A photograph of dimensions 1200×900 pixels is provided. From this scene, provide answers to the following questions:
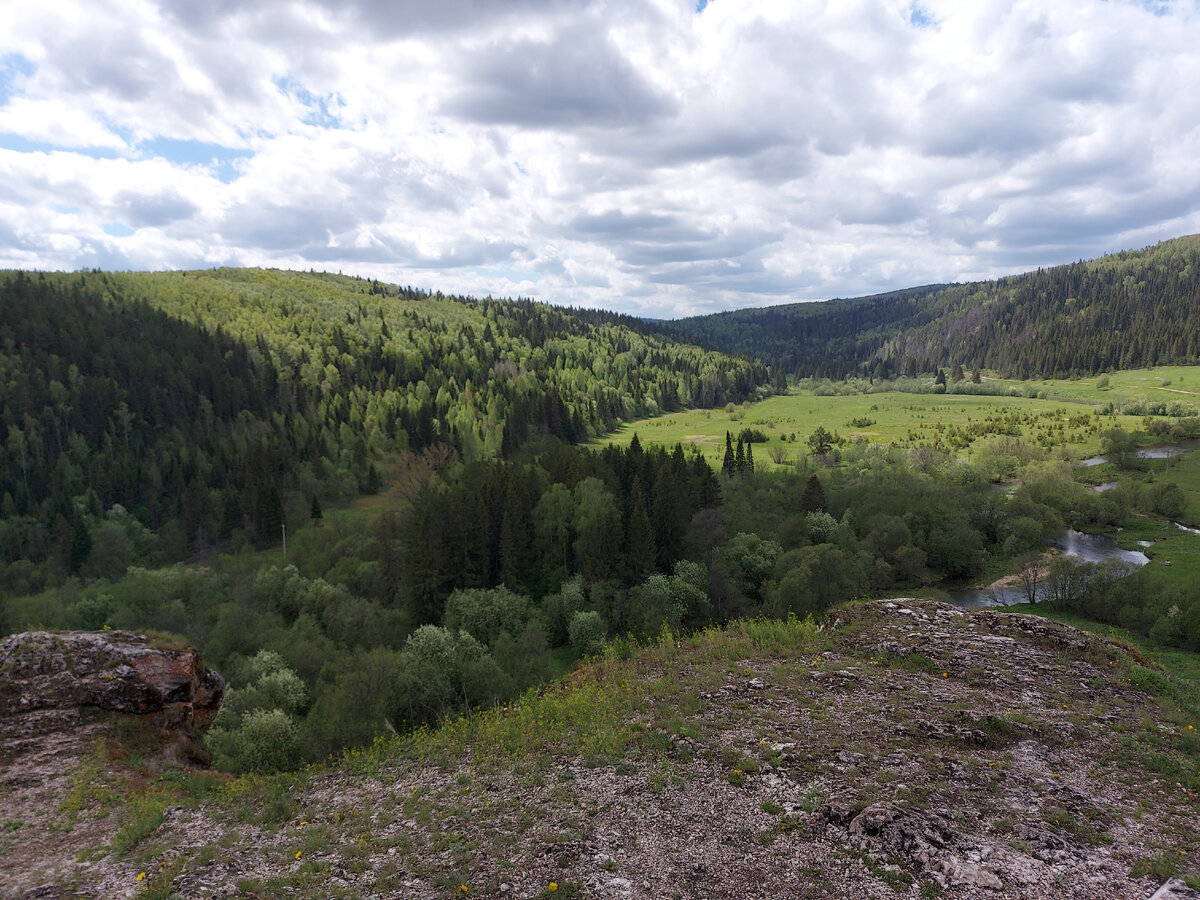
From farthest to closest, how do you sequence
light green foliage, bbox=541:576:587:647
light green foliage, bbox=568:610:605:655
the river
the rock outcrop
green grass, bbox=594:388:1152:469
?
green grass, bbox=594:388:1152:469
the river
light green foliage, bbox=541:576:587:647
light green foliage, bbox=568:610:605:655
the rock outcrop

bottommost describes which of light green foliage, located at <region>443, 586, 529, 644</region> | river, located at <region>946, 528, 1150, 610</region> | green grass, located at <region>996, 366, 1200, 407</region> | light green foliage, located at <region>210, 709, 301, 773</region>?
river, located at <region>946, 528, 1150, 610</region>

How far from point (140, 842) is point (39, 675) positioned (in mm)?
10046

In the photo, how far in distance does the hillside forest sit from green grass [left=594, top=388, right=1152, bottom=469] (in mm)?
8086

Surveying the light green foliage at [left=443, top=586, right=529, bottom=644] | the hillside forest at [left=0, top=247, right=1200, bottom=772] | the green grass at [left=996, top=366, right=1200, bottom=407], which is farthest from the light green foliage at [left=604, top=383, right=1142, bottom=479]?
the light green foliage at [left=443, top=586, right=529, bottom=644]

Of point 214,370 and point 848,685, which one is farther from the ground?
point 214,370

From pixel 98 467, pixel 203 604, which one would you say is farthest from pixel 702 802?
pixel 98 467

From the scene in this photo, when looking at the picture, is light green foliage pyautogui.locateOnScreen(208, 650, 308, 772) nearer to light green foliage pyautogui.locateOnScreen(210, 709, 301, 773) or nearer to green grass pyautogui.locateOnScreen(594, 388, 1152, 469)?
light green foliage pyautogui.locateOnScreen(210, 709, 301, 773)

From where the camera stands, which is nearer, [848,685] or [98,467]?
[848,685]

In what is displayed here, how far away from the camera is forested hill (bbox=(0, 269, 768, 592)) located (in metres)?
96.2

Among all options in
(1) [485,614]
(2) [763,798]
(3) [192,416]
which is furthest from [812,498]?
(3) [192,416]

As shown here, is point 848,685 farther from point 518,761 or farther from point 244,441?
point 244,441

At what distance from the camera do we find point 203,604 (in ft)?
193

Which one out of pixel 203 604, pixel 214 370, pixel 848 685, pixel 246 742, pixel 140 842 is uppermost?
pixel 214 370

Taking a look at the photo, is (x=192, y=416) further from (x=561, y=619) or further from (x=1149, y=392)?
(x=1149, y=392)
